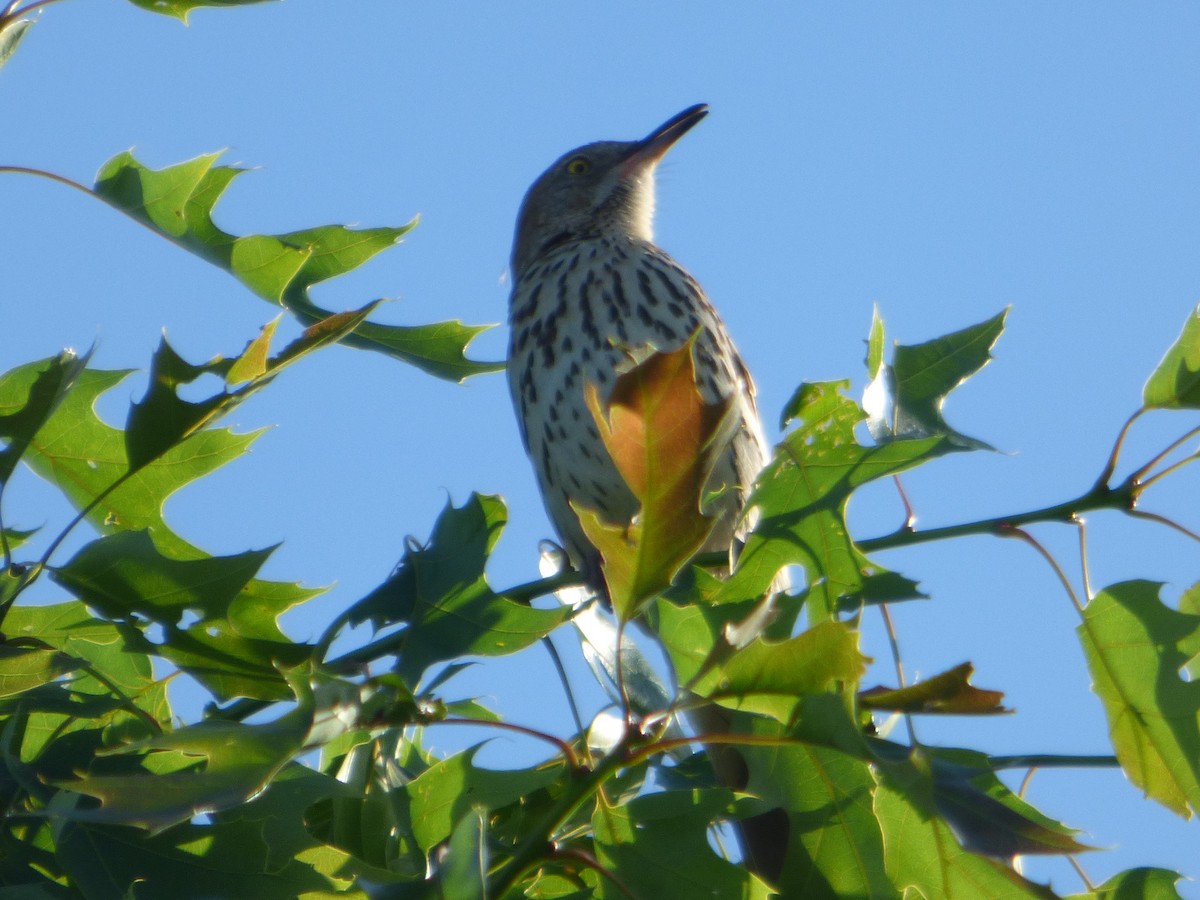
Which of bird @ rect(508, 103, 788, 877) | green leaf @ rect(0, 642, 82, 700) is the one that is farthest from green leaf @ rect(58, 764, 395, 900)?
bird @ rect(508, 103, 788, 877)

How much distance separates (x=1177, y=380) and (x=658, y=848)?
3.72 ft

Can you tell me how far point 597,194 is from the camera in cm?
A: 617

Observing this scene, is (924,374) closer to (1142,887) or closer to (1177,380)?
(1177,380)

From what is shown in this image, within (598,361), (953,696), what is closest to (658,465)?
(953,696)

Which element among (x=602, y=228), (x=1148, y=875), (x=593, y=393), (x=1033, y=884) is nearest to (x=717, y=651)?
(x=593, y=393)

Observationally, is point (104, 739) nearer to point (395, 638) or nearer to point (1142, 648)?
point (395, 638)

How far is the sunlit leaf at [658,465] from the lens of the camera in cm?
168

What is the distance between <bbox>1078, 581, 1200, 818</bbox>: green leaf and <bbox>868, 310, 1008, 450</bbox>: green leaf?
47 centimetres

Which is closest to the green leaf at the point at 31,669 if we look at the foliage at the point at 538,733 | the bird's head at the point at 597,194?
the foliage at the point at 538,733

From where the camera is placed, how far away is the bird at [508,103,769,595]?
4.51 meters

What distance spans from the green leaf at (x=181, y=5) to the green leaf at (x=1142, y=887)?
212cm

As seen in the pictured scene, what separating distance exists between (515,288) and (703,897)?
3680 millimetres

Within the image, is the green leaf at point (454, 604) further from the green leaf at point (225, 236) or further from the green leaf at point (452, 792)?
the green leaf at point (225, 236)

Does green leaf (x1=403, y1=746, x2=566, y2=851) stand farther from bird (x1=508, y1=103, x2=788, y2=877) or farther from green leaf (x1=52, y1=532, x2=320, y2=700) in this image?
bird (x1=508, y1=103, x2=788, y2=877)
